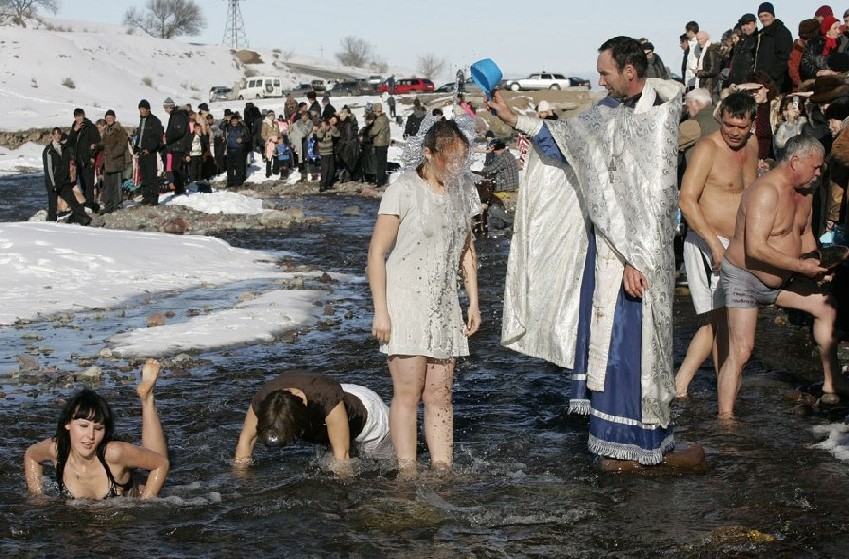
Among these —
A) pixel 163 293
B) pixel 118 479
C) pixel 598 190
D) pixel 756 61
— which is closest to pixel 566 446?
pixel 598 190

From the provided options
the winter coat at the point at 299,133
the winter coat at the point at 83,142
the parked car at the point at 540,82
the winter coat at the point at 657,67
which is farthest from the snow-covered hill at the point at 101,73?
the winter coat at the point at 657,67

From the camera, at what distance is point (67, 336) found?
33.5 feet

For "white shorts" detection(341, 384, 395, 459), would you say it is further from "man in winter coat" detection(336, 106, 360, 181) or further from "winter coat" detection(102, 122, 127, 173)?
"man in winter coat" detection(336, 106, 360, 181)

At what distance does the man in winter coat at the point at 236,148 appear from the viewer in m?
27.1

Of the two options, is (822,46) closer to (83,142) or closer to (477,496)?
(477,496)

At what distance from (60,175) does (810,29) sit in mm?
11373

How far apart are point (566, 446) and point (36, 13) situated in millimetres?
103733

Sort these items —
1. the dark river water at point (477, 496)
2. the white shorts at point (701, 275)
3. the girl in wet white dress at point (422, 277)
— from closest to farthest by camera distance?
the dark river water at point (477, 496), the girl in wet white dress at point (422, 277), the white shorts at point (701, 275)

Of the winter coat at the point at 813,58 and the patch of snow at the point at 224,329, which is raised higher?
the winter coat at the point at 813,58

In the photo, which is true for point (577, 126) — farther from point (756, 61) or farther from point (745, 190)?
point (756, 61)

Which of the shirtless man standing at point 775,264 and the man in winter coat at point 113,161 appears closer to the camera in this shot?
the shirtless man standing at point 775,264

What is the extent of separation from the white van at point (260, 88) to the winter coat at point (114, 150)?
40973 mm

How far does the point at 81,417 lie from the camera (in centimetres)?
Result: 543

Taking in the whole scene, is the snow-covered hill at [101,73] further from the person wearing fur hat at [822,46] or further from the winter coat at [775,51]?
the person wearing fur hat at [822,46]
